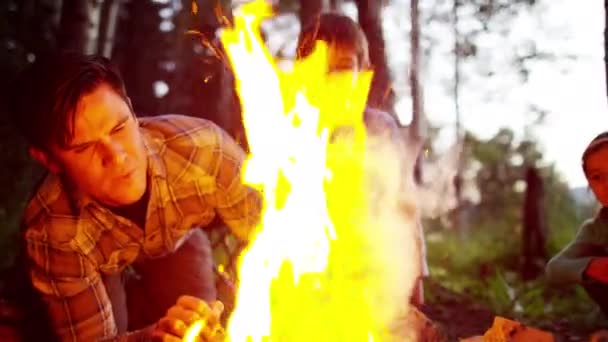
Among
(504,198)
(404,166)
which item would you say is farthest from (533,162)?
(404,166)

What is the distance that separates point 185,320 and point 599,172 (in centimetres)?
243

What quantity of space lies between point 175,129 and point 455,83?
13.4 feet

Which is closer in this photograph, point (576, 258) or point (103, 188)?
point (103, 188)

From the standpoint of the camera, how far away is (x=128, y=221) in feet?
9.86

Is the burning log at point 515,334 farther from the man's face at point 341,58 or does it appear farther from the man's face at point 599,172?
the man's face at point 341,58

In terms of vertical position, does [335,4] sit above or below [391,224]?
above

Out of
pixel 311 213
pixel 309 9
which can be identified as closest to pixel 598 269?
pixel 311 213

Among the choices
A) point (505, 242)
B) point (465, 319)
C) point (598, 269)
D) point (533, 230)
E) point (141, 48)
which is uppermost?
point (141, 48)

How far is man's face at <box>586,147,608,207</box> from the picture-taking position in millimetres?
3438

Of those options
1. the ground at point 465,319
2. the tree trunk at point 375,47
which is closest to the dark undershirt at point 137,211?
the tree trunk at point 375,47

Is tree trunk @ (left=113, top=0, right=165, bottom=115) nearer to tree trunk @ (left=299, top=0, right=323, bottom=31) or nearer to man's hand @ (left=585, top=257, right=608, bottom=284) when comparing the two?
tree trunk @ (left=299, top=0, right=323, bottom=31)

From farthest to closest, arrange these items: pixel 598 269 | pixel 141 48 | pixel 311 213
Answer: pixel 141 48 → pixel 598 269 → pixel 311 213

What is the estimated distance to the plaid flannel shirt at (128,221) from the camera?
9.14 feet

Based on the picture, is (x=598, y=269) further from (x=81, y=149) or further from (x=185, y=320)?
(x=81, y=149)
